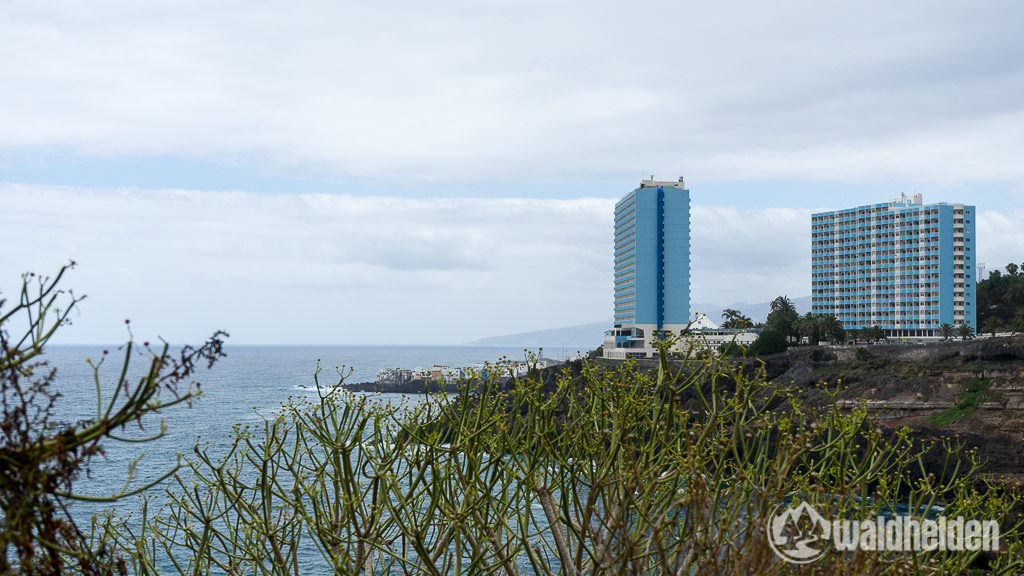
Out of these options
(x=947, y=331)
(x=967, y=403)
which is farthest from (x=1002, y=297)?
(x=967, y=403)

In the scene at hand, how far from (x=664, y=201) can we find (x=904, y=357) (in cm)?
4510

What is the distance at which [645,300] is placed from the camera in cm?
10800

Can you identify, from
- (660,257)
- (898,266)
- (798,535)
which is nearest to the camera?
(798,535)

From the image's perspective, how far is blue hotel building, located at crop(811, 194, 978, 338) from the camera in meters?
108

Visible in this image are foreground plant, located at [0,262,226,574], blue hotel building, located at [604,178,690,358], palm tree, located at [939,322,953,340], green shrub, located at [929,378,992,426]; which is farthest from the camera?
blue hotel building, located at [604,178,690,358]

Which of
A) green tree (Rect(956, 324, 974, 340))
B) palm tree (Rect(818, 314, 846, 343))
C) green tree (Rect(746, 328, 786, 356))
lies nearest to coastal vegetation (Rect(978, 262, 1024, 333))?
green tree (Rect(956, 324, 974, 340))

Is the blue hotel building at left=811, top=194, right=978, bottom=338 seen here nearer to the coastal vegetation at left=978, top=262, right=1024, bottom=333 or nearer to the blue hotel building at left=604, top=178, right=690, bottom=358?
the coastal vegetation at left=978, top=262, right=1024, bottom=333

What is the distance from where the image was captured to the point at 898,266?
114062 mm

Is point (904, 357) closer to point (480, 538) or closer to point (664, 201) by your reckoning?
point (664, 201)

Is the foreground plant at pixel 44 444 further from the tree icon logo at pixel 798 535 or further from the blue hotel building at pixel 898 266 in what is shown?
the blue hotel building at pixel 898 266

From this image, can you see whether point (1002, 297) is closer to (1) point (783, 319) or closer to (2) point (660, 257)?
(1) point (783, 319)

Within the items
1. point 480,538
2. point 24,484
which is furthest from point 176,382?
point 480,538

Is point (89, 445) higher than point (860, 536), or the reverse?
point (89, 445)

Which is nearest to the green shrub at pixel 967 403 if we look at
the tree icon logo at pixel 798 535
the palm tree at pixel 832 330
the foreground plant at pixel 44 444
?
the palm tree at pixel 832 330
